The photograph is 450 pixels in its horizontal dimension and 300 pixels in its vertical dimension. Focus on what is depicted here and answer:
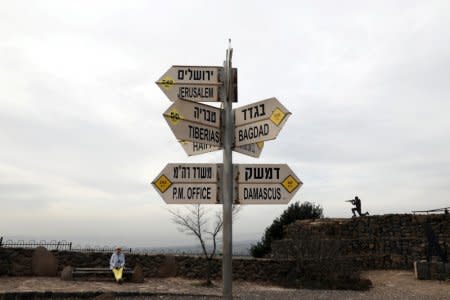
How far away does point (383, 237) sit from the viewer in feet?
60.9

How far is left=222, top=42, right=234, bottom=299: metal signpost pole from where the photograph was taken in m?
3.21

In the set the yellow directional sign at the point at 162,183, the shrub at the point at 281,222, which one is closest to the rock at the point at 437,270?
the shrub at the point at 281,222

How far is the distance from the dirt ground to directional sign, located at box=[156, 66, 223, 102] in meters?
7.24

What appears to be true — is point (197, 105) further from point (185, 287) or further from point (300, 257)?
point (300, 257)

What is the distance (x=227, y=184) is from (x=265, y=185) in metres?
0.31

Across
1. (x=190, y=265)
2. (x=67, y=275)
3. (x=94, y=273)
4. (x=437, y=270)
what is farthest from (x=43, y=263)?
(x=437, y=270)

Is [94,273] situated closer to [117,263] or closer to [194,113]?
[117,263]

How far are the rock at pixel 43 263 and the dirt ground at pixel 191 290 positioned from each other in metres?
0.74

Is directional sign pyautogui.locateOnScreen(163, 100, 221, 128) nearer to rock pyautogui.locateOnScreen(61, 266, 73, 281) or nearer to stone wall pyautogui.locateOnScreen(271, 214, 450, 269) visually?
rock pyautogui.locateOnScreen(61, 266, 73, 281)

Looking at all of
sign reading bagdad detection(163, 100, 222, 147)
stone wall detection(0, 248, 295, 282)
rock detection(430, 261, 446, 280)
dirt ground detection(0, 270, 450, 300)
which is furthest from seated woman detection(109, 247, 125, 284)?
rock detection(430, 261, 446, 280)

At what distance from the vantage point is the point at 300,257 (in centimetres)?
1507

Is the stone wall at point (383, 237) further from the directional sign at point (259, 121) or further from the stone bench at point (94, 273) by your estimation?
the directional sign at point (259, 121)

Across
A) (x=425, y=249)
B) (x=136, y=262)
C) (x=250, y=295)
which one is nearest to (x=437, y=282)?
(x=425, y=249)

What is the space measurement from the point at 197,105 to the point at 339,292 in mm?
10990
